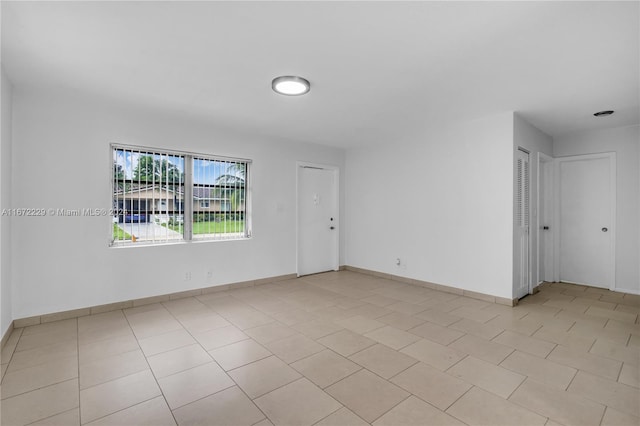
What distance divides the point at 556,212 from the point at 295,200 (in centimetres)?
449

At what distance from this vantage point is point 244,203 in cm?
501

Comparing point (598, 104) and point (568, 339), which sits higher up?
point (598, 104)

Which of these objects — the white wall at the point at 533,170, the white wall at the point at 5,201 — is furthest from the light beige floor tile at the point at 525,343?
the white wall at the point at 5,201

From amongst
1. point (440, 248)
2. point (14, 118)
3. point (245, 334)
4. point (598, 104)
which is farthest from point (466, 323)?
point (14, 118)

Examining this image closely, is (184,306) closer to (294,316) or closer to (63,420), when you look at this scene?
(294,316)

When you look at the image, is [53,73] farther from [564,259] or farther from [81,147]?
[564,259]

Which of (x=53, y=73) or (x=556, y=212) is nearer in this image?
(x=53, y=73)

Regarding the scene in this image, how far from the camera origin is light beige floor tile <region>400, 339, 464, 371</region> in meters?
2.50

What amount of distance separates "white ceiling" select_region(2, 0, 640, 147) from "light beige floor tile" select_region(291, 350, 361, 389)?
2.49 m

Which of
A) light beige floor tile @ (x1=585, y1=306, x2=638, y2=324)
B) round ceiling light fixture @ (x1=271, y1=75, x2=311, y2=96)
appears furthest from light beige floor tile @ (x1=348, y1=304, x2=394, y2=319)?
round ceiling light fixture @ (x1=271, y1=75, x2=311, y2=96)

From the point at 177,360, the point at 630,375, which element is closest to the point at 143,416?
the point at 177,360

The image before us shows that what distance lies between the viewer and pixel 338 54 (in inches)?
98.0

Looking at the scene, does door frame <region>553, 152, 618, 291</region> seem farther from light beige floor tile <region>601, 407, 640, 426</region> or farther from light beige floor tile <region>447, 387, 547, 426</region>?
light beige floor tile <region>447, 387, 547, 426</region>

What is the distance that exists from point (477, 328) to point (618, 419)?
1405mm
